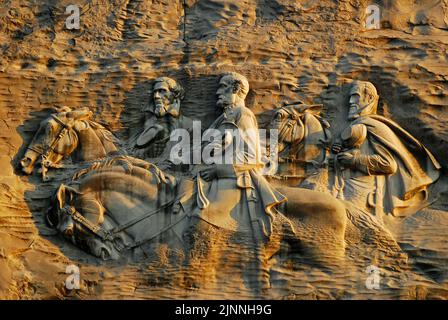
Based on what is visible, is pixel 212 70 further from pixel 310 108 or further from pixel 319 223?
pixel 319 223

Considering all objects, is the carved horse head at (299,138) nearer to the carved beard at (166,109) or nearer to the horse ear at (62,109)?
the carved beard at (166,109)

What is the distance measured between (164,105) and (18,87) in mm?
1495

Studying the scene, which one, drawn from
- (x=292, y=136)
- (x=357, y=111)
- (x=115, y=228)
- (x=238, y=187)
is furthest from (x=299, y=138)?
(x=115, y=228)

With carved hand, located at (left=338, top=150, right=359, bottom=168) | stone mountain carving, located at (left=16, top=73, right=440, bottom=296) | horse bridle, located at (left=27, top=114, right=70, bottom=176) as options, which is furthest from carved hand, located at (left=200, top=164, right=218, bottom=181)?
horse bridle, located at (left=27, top=114, right=70, bottom=176)

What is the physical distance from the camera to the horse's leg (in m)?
13.1

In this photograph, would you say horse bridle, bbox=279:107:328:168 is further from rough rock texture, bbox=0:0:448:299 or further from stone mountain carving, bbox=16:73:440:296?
rough rock texture, bbox=0:0:448:299

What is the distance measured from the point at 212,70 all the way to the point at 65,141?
1.66 meters

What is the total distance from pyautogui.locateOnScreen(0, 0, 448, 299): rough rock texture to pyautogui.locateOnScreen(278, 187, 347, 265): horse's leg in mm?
162

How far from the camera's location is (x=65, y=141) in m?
13.6

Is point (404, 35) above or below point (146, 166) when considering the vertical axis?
above

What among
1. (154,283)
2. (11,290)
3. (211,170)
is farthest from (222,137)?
(11,290)

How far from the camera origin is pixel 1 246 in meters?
13.1

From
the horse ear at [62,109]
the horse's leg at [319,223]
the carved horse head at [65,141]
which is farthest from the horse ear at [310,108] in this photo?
the horse ear at [62,109]
